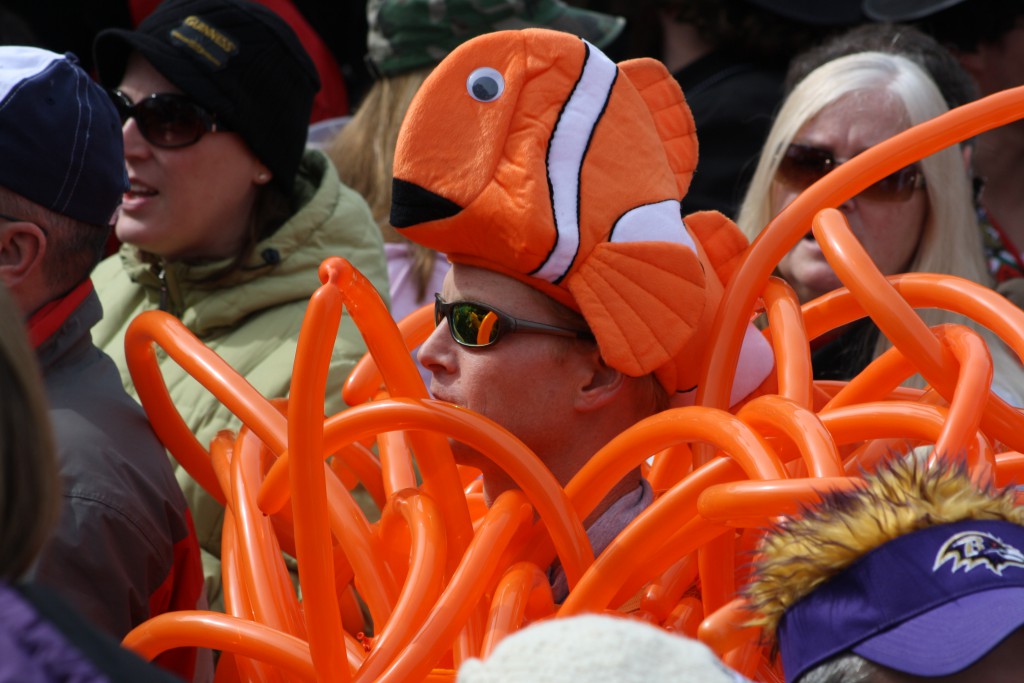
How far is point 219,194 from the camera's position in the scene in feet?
9.47

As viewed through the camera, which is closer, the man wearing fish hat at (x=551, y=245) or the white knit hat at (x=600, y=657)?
the white knit hat at (x=600, y=657)

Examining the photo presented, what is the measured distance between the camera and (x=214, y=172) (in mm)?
2885

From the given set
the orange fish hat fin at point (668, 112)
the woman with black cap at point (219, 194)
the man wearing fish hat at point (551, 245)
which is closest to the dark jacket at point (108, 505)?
the man wearing fish hat at point (551, 245)

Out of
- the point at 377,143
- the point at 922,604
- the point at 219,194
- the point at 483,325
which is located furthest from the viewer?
the point at 377,143

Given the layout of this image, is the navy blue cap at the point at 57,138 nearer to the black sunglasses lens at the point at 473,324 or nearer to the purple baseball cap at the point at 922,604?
the black sunglasses lens at the point at 473,324

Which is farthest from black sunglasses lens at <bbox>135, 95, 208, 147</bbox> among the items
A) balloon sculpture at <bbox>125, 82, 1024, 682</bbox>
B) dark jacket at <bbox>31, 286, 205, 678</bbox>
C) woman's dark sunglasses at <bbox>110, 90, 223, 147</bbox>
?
balloon sculpture at <bbox>125, 82, 1024, 682</bbox>

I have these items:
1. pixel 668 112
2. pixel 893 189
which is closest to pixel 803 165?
pixel 893 189

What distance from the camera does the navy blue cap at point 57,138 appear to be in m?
2.07

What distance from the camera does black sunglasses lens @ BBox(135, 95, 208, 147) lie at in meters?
2.83

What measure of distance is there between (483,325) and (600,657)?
1068 millimetres

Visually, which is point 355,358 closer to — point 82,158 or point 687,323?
point 82,158

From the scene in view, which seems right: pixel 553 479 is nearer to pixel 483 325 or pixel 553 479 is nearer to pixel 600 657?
pixel 483 325

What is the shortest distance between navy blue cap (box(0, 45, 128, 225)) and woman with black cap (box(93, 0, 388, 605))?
0.62 metres

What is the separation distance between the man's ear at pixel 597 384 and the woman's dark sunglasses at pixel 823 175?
913 mm
